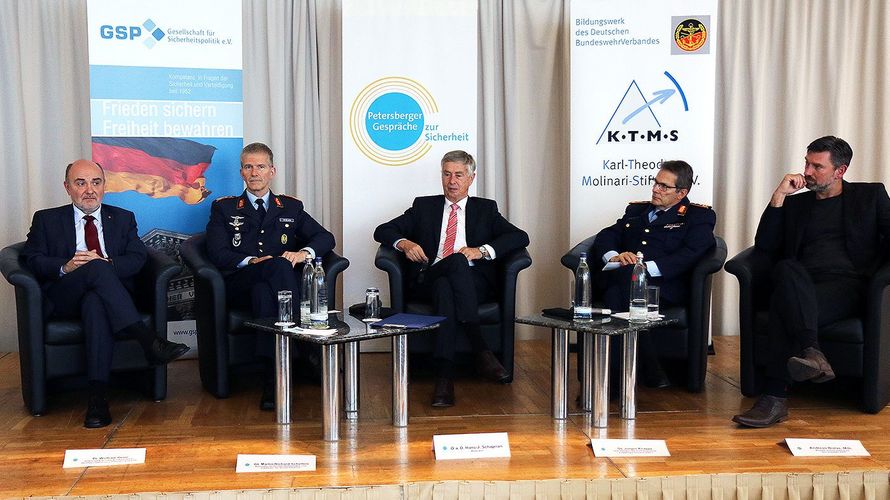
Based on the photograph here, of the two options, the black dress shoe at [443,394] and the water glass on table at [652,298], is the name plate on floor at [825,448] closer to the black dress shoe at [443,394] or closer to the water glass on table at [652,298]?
the water glass on table at [652,298]

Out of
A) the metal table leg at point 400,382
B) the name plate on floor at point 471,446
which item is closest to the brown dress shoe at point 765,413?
the name plate on floor at point 471,446

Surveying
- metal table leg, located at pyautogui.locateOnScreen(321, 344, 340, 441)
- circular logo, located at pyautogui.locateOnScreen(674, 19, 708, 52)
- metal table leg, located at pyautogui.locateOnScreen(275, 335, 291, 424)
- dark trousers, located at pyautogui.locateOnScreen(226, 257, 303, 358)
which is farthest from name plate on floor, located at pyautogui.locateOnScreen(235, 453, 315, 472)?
circular logo, located at pyautogui.locateOnScreen(674, 19, 708, 52)

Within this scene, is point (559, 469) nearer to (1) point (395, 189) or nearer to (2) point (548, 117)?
(1) point (395, 189)

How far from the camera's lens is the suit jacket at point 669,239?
4746 mm

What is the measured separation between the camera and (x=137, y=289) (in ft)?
15.8

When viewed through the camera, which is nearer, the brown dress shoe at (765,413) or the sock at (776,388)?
the brown dress shoe at (765,413)

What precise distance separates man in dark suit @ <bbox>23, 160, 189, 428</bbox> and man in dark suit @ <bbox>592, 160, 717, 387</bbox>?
227 cm

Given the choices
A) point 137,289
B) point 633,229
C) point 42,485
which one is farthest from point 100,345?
point 633,229

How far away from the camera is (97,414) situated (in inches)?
162

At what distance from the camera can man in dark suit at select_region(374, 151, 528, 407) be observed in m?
4.62

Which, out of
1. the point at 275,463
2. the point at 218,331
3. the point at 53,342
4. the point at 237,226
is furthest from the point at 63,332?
the point at 275,463

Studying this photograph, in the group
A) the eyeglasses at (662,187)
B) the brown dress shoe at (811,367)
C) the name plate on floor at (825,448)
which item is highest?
the eyeglasses at (662,187)

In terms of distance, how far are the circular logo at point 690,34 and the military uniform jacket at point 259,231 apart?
104 inches

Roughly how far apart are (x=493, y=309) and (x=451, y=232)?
0.63m
